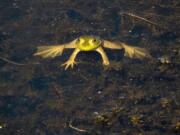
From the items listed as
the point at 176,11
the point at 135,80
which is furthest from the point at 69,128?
the point at 176,11

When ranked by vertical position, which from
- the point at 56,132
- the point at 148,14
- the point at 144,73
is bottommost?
the point at 56,132

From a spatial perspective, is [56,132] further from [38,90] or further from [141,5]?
[141,5]

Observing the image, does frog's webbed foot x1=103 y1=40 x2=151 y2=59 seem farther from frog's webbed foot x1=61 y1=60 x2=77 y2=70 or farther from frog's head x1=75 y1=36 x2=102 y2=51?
frog's webbed foot x1=61 y1=60 x2=77 y2=70

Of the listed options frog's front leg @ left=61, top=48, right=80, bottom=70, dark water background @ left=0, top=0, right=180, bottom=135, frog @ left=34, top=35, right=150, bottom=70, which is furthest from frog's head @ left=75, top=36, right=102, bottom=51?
dark water background @ left=0, top=0, right=180, bottom=135

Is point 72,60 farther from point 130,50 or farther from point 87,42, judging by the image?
point 130,50

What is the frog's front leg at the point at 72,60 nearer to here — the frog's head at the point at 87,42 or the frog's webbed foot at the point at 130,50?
the frog's head at the point at 87,42

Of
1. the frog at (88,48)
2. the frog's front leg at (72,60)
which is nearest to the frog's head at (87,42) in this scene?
the frog at (88,48)
